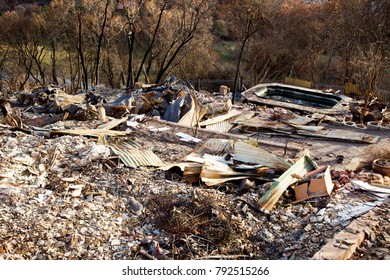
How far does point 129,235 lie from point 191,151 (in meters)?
3.91

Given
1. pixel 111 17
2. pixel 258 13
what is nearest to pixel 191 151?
pixel 258 13

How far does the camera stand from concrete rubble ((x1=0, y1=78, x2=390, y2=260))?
513 centimetres

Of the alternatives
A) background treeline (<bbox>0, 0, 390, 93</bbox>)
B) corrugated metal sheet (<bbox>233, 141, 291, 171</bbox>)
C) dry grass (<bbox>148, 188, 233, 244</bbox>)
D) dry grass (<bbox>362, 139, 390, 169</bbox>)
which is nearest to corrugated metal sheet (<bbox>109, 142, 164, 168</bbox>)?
dry grass (<bbox>148, 188, 233, 244</bbox>)

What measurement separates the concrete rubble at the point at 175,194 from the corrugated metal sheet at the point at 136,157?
2cm

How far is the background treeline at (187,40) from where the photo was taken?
19.3 m

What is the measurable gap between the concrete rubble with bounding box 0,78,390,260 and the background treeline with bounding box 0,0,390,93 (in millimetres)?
9800

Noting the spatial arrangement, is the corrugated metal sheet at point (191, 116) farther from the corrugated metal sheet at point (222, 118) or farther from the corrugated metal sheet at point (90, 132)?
the corrugated metal sheet at point (90, 132)

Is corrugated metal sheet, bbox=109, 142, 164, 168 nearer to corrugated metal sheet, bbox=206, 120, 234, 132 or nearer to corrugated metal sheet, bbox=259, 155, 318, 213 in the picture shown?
corrugated metal sheet, bbox=259, 155, 318, 213

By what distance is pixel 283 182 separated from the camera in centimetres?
664

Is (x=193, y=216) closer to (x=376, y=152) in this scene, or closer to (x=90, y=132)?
(x=90, y=132)

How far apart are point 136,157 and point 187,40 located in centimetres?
1231
